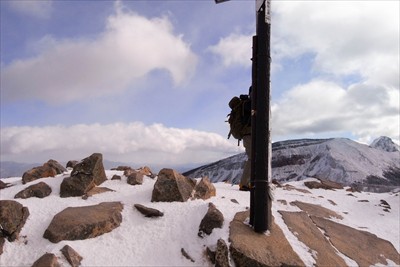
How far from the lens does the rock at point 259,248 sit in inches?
268

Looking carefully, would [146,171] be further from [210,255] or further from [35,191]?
[210,255]

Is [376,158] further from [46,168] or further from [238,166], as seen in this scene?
[46,168]

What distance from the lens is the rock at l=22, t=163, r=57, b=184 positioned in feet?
37.0

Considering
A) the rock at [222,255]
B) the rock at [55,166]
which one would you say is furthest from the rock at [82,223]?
the rock at [55,166]

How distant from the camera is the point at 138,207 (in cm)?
891

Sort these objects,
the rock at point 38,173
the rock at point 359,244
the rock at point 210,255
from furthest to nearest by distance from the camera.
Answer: the rock at point 38,173
the rock at point 359,244
the rock at point 210,255

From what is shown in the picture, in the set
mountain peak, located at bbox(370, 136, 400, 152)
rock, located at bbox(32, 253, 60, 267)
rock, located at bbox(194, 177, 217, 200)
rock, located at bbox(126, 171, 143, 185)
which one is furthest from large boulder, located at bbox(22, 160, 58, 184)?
mountain peak, located at bbox(370, 136, 400, 152)

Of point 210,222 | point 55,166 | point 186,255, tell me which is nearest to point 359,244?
point 210,222

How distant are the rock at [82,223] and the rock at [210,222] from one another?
211 cm

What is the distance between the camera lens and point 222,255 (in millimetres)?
6988

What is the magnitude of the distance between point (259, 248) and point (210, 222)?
135cm

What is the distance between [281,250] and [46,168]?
28.1ft

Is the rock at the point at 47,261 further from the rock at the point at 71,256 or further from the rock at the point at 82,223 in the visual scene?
the rock at the point at 82,223

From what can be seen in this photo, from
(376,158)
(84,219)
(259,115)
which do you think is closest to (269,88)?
(259,115)
